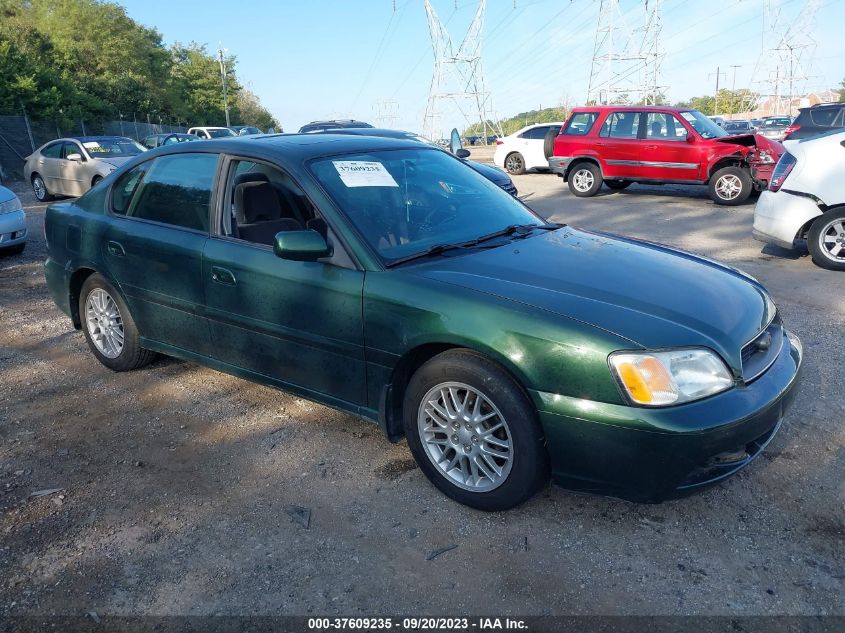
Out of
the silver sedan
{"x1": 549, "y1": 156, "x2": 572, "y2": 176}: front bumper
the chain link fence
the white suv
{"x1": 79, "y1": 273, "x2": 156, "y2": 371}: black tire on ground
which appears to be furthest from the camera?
the chain link fence

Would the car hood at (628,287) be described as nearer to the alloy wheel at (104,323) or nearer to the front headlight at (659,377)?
the front headlight at (659,377)

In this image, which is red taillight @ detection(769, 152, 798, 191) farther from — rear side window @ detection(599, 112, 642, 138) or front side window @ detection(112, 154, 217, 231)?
rear side window @ detection(599, 112, 642, 138)

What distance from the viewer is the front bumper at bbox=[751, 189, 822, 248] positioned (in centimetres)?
694

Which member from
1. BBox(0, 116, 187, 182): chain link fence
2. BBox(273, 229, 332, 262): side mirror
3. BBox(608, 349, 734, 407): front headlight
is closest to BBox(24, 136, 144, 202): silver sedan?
BBox(0, 116, 187, 182): chain link fence

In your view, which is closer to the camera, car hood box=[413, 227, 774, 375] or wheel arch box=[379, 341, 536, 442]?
car hood box=[413, 227, 774, 375]

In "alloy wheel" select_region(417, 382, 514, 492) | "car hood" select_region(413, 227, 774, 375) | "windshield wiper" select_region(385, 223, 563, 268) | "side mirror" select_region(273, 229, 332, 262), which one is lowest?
"alloy wheel" select_region(417, 382, 514, 492)

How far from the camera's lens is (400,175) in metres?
3.67

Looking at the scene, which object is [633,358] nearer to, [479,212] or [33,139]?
[479,212]

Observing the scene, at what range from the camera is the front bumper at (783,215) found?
6.94 meters

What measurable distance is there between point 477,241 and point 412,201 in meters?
0.43

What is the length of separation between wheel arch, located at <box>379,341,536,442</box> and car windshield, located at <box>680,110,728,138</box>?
38.4 feet

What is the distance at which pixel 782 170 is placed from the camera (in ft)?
23.6

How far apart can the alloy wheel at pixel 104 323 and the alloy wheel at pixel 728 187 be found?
451 inches

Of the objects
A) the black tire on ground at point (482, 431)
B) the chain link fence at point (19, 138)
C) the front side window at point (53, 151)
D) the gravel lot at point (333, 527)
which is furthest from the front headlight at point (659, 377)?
the chain link fence at point (19, 138)
